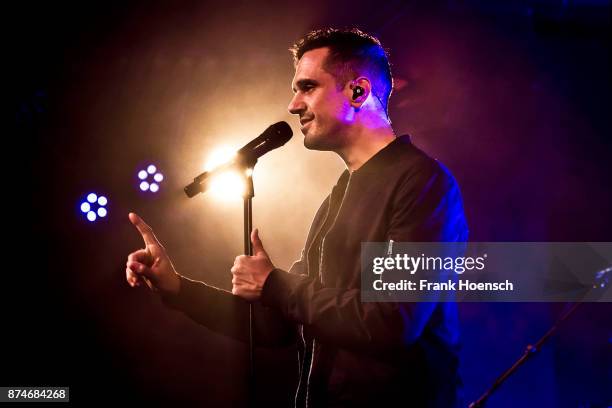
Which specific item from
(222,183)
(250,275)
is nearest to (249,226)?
(250,275)

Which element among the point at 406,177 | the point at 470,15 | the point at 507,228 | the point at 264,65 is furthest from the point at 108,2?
the point at 507,228

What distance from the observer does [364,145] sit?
7.55 feet

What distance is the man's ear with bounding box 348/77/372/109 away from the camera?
2.34 metres

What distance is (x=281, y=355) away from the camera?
3.37m

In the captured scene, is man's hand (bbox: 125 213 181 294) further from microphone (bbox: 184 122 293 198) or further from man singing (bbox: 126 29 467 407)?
microphone (bbox: 184 122 293 198)

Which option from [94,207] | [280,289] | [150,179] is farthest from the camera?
[150,179]

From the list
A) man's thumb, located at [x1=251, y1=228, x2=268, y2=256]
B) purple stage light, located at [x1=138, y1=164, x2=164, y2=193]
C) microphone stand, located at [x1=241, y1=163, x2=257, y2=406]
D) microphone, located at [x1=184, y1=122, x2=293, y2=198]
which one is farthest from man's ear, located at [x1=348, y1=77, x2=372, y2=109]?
purple stage light, located at [x1=138, y1=164, x2=164, y2=193]

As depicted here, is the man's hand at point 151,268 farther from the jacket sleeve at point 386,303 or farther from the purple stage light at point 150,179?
the purple stage light at point 150,179

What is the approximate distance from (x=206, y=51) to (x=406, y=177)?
76.8 inches

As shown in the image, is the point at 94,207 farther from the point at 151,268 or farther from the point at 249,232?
the point at 249,232

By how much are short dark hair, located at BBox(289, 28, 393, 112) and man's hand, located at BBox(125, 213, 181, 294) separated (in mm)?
1102

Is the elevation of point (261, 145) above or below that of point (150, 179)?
below

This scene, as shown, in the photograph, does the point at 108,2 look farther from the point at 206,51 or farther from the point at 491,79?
the point at 491,79

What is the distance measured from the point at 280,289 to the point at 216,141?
1.76 meters
